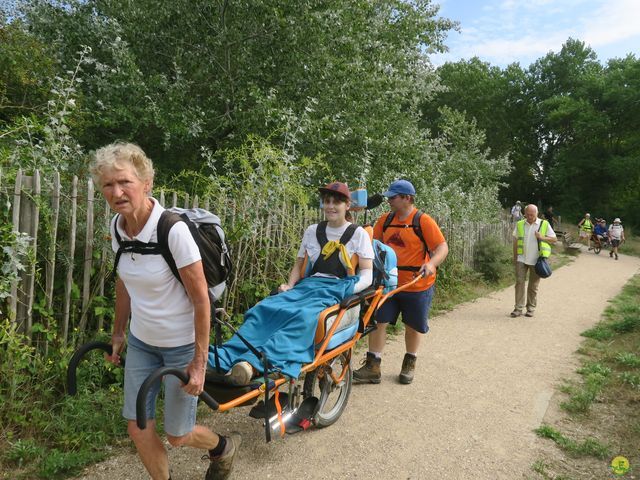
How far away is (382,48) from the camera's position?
9781 millimetres

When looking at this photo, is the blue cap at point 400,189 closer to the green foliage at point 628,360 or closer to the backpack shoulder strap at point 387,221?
the backpack shoulder strap at point 387,221

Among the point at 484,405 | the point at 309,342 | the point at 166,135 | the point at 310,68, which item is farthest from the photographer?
the point at 310,68

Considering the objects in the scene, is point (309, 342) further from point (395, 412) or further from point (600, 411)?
point (600, 411)

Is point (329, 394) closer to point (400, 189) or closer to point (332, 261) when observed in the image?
point (332, 261)

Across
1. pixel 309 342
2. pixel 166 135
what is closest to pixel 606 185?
pixel 166 135

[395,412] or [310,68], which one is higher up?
[310,68]

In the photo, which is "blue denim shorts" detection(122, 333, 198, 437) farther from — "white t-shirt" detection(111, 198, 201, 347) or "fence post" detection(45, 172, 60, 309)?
"fence post" detection(45, 172, 60, 309)

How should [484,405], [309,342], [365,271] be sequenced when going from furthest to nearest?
[484,405] → [365,271] → [309,342]

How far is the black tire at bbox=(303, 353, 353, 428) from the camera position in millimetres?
3600

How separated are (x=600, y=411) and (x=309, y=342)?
315 centimetres

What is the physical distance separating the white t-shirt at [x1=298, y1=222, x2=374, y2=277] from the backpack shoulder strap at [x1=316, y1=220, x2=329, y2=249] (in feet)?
0.08

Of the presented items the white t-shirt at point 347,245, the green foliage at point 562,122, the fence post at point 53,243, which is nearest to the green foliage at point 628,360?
the white t-shirt at point 347,245

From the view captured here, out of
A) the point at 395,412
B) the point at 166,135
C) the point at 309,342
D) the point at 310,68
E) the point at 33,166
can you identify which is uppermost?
the point at 310,68

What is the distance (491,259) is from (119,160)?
11.3m
